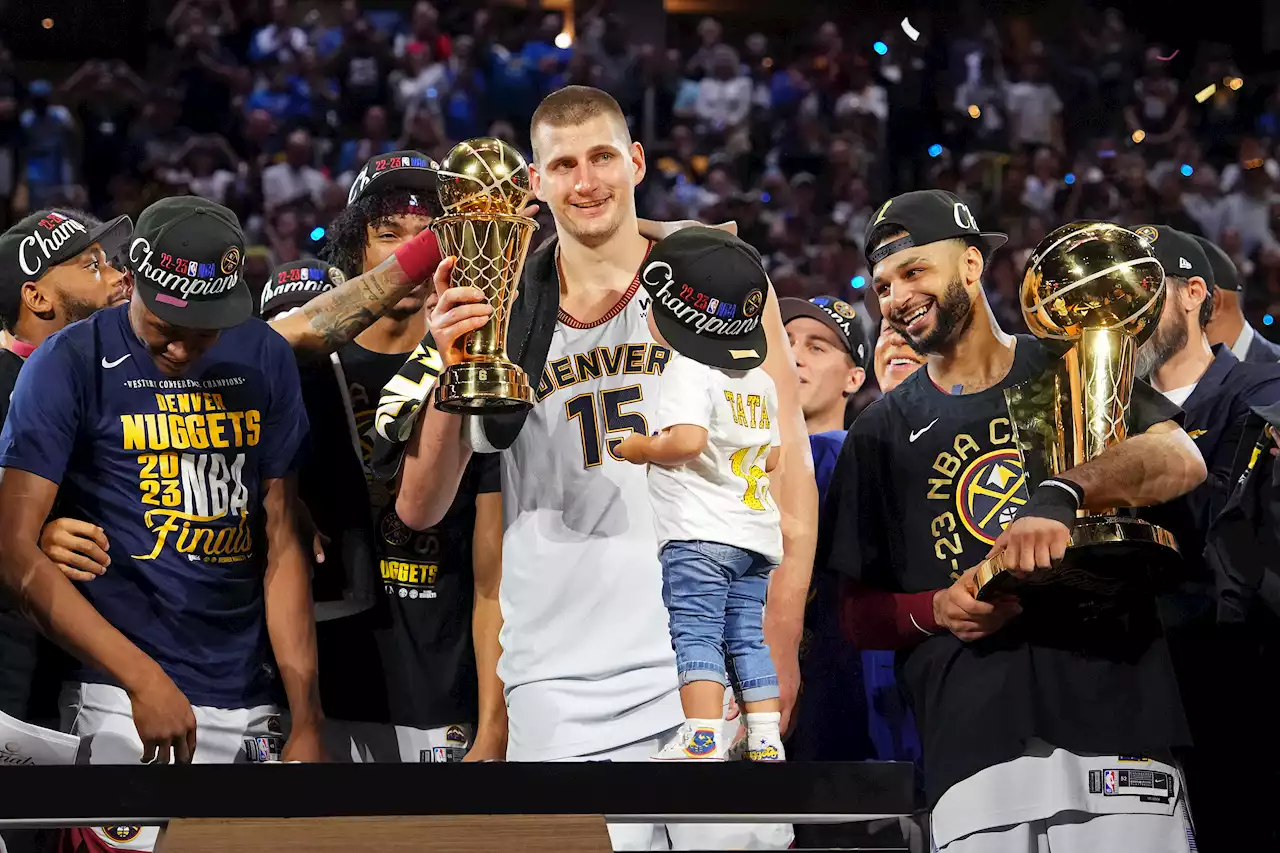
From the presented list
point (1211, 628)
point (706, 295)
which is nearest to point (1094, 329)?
point (706, 295)

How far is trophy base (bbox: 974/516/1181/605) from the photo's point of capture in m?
2.59

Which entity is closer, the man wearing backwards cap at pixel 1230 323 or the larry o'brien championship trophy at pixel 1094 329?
the larry o'brien championship trophy at pixel 1094 329

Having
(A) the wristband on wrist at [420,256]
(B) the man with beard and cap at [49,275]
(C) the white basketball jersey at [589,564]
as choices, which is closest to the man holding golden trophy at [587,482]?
(C) the white basketball jersey at [589,564]

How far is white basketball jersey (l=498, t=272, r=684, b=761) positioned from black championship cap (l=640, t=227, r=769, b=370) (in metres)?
0.23

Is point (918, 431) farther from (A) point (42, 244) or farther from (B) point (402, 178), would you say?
(A) point (42, 244)

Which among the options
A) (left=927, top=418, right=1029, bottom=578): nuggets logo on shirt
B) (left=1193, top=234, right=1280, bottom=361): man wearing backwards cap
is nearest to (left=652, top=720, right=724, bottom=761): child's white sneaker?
(left=927, top=418, right=1029, bottom=578): nuggets logo on shirt

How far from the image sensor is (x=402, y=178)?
12.4ft

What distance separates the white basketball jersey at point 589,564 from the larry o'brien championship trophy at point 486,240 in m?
0.43

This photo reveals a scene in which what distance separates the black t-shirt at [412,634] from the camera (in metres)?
3.42

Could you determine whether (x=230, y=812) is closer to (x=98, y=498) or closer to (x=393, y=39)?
(x=98, y=498)

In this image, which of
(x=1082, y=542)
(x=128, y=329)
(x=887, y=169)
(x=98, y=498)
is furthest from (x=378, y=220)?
(x=887, y=169)

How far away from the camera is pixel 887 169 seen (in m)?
11.5

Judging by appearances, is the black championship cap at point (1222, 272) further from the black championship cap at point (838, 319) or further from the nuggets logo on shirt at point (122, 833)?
the nuggets logo on shirt at point (122, 833)

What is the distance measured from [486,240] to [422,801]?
1.04m
